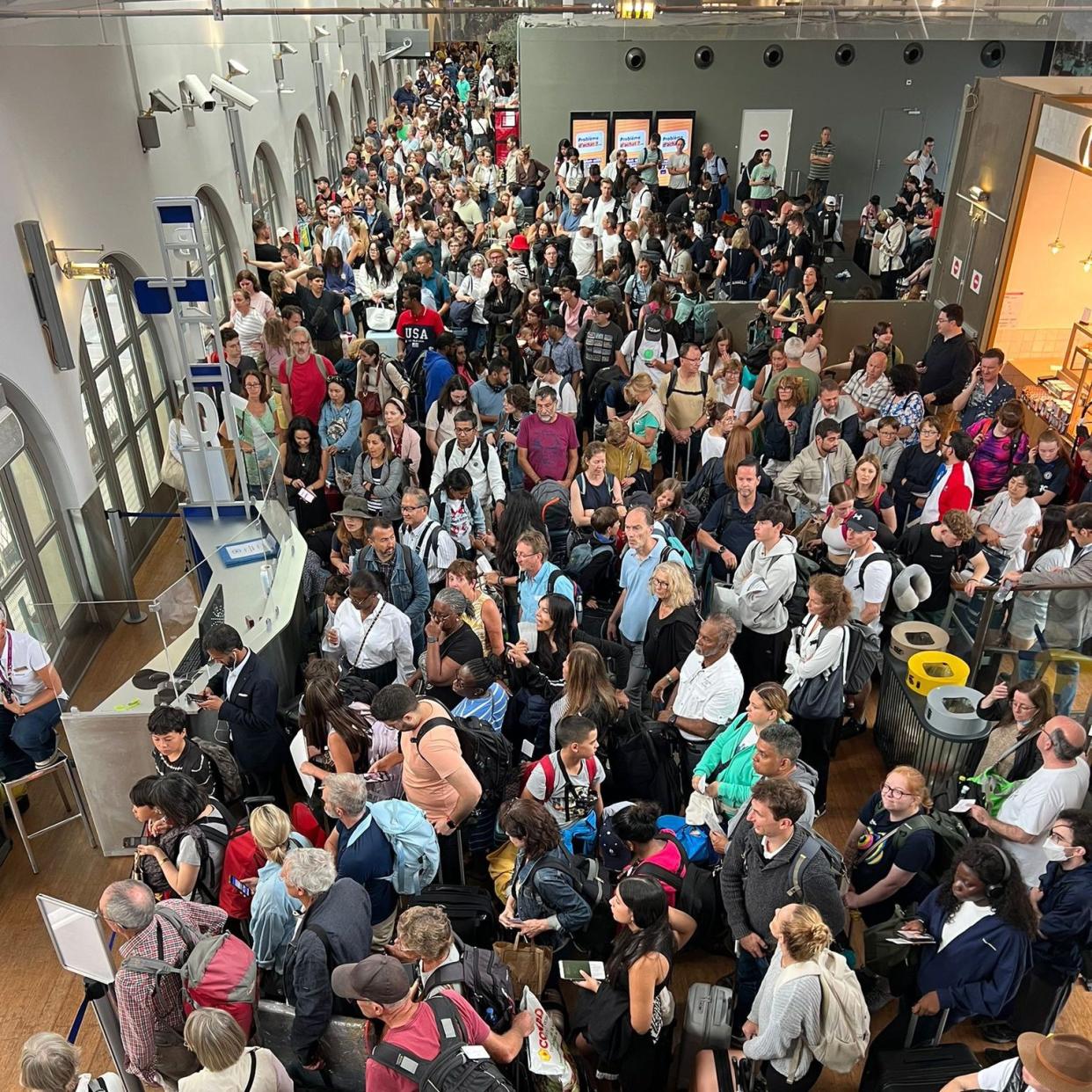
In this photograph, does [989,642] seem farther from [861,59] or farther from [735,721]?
[861,59]

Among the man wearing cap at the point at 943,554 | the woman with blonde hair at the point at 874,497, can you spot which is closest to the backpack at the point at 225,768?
the woman with blonde hair at the point at 874,497

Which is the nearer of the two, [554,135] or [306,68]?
[554,135]

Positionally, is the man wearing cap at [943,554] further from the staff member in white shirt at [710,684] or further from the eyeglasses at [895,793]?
the eyeglasses at [895,793]

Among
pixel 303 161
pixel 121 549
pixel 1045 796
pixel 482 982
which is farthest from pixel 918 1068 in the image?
pixel 303 161

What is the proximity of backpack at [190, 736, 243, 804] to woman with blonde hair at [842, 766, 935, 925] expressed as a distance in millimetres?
2858

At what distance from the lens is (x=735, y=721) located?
14.6ft

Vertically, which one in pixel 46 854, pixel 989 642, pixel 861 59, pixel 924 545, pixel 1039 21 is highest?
pixel 1039 21

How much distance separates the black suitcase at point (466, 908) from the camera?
4.11m

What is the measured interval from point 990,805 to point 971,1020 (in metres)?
0.95

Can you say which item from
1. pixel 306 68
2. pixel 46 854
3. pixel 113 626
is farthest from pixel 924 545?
pixel 306 68

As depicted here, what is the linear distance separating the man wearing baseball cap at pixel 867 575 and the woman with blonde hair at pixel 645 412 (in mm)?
1856

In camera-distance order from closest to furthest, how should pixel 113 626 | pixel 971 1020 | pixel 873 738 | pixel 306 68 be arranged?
pixel 971 1020 < pixel 113 626 < pixel 873 738 < pixel 306 68

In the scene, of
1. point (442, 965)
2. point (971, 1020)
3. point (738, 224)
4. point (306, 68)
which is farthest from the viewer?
point (306, 68)

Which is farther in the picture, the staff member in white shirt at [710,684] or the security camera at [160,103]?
the security camera at [160,103]
